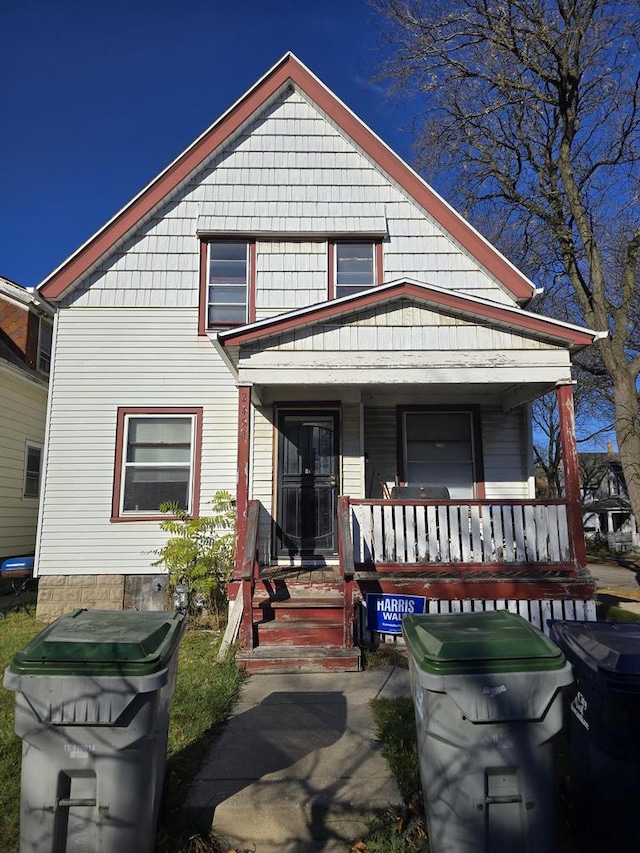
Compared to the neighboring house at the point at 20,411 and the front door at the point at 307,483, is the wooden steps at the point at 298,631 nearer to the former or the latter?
the front door at the point at 307,483

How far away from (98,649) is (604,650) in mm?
2671

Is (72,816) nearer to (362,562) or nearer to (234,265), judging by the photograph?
(362,562)

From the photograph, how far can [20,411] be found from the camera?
1099 cm

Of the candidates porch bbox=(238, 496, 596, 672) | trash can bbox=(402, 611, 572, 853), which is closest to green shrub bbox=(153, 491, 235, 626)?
porch bbox=(238, 496, 596, 672)

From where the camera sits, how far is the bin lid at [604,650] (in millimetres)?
2732

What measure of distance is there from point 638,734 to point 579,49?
1273 cm

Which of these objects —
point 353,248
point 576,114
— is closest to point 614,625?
point 353,248

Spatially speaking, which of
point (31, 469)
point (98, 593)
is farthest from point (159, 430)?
point (31, 469)

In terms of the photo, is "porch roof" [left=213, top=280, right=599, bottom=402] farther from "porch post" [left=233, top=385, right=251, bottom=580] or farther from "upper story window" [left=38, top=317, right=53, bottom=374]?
"upper story window" [left=38, top=317, right=53, bottom=374]

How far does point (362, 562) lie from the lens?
6.58 meters

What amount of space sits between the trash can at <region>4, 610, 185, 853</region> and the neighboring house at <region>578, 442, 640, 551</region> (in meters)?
28.2

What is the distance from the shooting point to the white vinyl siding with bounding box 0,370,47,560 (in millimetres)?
10328

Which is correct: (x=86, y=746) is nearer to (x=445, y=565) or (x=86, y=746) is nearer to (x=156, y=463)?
(x=445, y=565)

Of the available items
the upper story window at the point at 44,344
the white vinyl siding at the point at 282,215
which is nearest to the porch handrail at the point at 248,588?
the white vinyl siding at the point at 282,215
